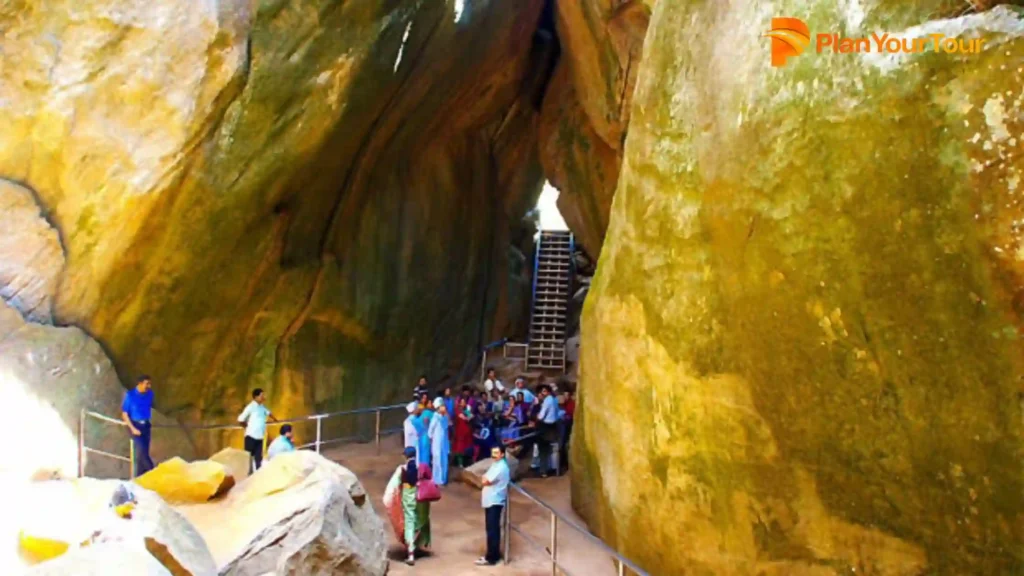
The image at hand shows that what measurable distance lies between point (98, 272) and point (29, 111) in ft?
6.54

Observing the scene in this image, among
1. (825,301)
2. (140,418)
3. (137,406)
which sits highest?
(825,301)

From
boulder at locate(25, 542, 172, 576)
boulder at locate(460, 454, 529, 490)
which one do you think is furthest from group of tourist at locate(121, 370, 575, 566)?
boulder at locate(25, 542, 172, 576)

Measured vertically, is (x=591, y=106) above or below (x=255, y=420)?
above

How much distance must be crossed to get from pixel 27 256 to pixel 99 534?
5.30 m

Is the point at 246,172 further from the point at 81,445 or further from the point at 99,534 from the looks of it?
the point at 99,534

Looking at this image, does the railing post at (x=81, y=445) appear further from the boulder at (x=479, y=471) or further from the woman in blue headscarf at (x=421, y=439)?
the boulder at (x=479, y=471)

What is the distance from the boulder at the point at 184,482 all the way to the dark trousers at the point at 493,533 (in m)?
2.56

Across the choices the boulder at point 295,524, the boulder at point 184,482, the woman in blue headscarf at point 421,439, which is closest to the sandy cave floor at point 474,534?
the woman in blue headscarf at point 421,439

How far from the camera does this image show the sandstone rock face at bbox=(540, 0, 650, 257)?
12711 mm

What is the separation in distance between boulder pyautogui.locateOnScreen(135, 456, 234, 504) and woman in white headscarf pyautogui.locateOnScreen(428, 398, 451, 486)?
3217 millimetres

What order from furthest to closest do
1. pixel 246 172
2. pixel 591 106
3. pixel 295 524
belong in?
pixel 591 106
pixel 246 172
pixel 295 524

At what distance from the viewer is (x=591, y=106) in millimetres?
14414

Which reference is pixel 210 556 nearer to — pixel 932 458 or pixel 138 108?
pixel 932 458

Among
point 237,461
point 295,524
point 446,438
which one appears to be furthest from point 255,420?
point 295,524
